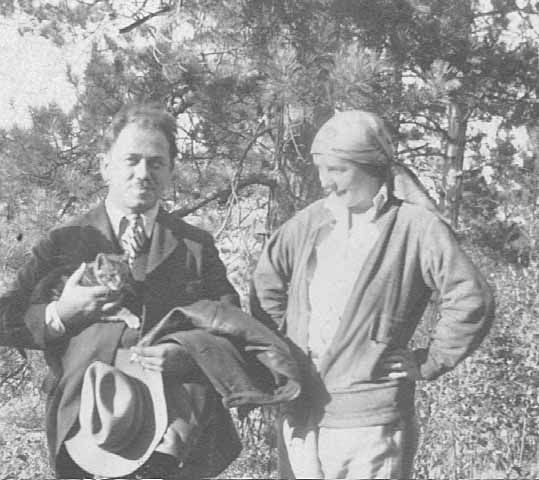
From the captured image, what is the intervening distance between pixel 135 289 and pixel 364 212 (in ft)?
2.72

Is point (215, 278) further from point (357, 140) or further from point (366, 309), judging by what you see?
point (357, 140)

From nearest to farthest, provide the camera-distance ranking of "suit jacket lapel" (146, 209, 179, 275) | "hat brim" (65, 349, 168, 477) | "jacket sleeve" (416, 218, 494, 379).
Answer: "jacket sleeve" (416, 218, 494, 379) < "hat brim" (65, 349, 168, 477) < "suit jacket lapel" (146, 209, 179, 275)

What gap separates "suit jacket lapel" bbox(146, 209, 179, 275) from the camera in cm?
374

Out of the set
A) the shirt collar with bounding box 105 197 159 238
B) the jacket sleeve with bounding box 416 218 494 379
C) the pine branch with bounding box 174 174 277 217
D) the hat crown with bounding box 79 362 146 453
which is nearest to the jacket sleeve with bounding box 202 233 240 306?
the shirt collar with bounding box 105 197 159 238

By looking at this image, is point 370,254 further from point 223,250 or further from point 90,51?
point 90,51

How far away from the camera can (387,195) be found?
12.2ft

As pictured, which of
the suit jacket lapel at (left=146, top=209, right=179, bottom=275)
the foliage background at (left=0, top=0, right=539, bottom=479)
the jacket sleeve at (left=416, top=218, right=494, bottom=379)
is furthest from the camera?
the foliage background at (left=0, top=0, right=539, bottom=479)

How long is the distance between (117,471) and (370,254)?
3.68 ft

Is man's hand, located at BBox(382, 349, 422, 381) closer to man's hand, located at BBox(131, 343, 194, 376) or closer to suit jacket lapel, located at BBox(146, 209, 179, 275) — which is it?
man's hand, located at BBox(131, 343, 194, 376)

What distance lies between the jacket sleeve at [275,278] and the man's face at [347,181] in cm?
24

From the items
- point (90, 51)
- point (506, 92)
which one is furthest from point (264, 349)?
point (506, 92)

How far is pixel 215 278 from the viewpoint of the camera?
3.82 m

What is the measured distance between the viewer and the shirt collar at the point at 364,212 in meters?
3.69

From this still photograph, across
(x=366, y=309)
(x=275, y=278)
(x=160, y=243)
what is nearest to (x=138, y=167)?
(x=160, y=243)
